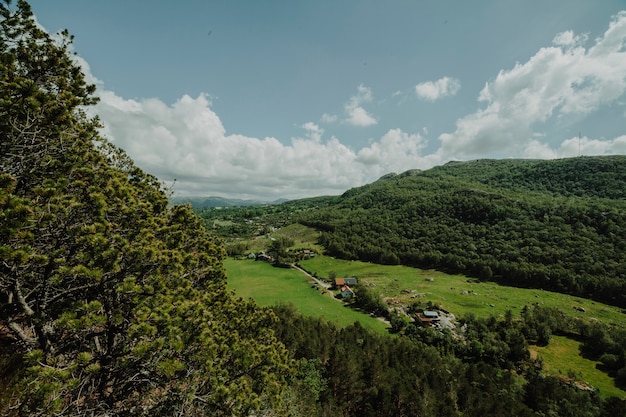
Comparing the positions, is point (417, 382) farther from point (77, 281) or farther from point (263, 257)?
point (263, 257)

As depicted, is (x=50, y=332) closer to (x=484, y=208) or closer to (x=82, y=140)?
(x=82, y=140)

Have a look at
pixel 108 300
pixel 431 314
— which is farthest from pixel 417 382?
pixel 431 314

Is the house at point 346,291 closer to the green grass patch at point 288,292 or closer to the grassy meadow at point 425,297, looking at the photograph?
the green grass patch at point 288,292

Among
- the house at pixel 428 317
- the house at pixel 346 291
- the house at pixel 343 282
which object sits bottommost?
the house at pixel 346 291

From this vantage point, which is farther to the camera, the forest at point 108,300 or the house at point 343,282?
the house at point 343,282

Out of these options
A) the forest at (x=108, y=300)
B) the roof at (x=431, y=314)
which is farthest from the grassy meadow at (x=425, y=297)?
the forest at (x=108, y=300)

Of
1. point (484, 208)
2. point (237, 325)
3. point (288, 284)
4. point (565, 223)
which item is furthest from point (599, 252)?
point (237, 325)
